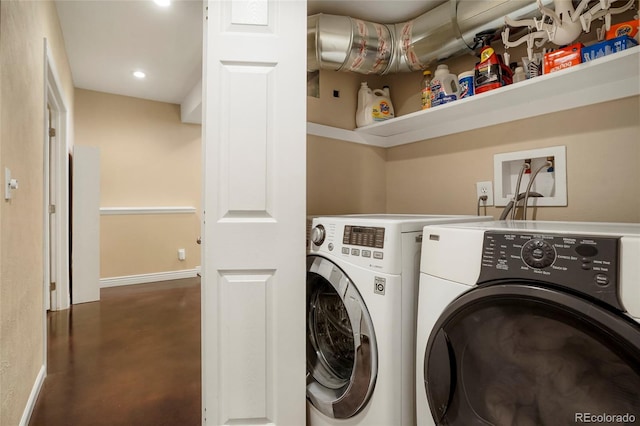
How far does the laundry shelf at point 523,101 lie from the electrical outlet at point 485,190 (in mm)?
317

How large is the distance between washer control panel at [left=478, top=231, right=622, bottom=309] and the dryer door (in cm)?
48

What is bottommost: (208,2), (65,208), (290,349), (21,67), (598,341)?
(290,349)

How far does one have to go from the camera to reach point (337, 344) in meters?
1.45

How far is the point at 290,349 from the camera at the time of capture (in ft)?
4.45

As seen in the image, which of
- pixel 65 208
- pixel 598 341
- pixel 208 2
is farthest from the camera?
pixel 65 208

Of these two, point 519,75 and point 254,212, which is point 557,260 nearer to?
point 254,212

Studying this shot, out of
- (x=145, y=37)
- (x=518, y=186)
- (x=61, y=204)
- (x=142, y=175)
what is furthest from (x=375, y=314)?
(x=142, y=175)

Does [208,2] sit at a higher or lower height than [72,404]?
higher

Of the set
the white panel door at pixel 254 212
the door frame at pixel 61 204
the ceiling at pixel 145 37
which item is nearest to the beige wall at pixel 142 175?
the ceiling at pixel 145 37

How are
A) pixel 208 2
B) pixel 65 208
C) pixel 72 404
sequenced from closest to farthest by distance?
1. pixel 208 2
2. pixel 72 404
3. pixel 65 208

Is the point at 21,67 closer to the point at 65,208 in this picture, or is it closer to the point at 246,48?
the point at 246,48

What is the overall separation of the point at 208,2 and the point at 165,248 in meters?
3.80

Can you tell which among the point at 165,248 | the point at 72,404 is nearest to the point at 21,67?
the point at 72,404

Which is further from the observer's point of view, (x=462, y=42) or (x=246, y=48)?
(x=462, y=42)
